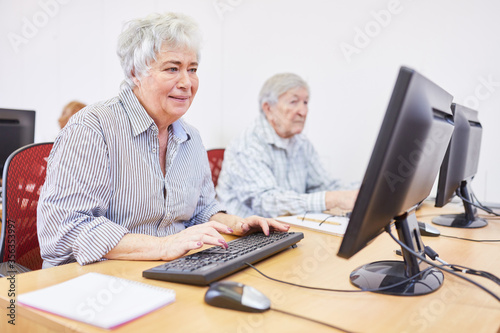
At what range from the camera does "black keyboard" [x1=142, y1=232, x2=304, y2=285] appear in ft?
2.73

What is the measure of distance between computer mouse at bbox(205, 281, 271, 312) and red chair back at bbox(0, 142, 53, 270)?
0.86m

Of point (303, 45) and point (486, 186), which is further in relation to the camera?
point (303, 45)

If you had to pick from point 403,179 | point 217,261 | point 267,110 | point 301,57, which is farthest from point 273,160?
point 403,179

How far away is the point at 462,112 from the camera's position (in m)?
1.32

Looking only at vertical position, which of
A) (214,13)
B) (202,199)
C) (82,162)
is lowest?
(202,199)

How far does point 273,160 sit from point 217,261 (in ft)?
4.26

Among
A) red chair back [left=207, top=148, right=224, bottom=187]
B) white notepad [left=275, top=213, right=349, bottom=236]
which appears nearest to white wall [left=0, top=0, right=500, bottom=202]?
red chair back [left=207, top=148, right=224, bottom=187]

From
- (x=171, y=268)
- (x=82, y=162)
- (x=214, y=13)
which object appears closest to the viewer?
A: (x=171, y=268)

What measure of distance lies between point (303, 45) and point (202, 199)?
1540 mm

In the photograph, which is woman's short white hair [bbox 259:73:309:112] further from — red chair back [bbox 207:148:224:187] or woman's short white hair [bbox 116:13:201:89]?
woman's short white hair [bbox 116:13:201:89]

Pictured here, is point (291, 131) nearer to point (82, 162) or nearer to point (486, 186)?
point (486, 186)

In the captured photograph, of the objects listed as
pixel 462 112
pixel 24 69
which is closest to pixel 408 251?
pixel 462 112

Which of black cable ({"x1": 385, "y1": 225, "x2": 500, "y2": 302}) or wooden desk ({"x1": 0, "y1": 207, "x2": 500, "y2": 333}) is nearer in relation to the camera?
wooden desk ({"x1": 0, "y1": 207, "x2": 500, "y2": 333})

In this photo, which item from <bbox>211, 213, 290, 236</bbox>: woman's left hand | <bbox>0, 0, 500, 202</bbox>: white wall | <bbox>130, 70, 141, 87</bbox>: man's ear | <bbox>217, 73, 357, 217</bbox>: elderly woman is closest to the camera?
<bbox>211, 213, 290, 236</bbox>: woman's left hand
